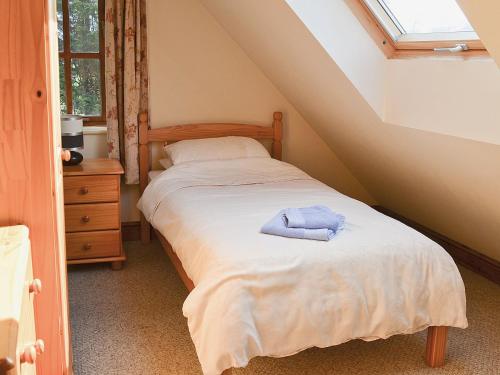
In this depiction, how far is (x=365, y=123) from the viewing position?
137 inches

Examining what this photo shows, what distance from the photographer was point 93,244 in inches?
143

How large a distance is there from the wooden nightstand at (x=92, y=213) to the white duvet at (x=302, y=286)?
2.65ft

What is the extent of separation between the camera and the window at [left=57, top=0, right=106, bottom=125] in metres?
3.91

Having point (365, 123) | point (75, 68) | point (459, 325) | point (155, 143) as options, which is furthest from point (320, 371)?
point (75, 68)

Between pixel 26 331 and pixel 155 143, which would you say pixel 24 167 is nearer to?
pixel 26 331

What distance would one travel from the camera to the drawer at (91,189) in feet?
11.6

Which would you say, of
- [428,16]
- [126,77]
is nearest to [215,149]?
[126,77]

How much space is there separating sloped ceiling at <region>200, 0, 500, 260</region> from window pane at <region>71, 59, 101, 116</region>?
Answer: 86 centimetres

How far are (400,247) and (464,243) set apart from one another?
145cm

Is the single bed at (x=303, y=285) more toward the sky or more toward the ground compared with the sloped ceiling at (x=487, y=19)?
more toward the ground

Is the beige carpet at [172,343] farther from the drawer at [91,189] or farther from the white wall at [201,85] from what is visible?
the white wall at [201,85]

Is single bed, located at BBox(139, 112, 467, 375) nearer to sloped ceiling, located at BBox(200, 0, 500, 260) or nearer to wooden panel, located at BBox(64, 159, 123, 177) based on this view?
sloped ceiling, located at BBox(200, 0, 500, 260)

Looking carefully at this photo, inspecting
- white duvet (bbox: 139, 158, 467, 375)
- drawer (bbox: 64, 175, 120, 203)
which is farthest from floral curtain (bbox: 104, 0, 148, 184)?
white duvet (bbox: 139, 158, 467, 375)

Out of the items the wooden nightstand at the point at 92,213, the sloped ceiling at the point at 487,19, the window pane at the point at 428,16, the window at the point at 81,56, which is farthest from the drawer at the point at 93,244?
the sloped ceiling at the point at 487,19
